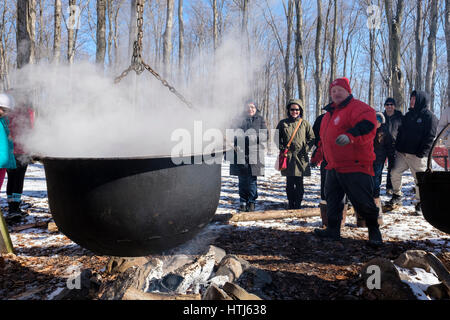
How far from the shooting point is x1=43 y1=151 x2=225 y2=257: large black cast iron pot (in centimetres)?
160

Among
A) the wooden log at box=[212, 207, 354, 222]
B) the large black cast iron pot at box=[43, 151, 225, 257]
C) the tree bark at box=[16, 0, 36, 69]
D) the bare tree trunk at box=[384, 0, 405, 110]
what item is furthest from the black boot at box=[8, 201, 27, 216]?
the bare tree trunk at box=[384, 0, 405, 110]

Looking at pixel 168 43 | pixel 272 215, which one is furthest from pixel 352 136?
pixel 168 43

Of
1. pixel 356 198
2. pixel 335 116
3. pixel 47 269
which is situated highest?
pixel 335 116

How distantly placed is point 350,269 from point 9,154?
179 inches

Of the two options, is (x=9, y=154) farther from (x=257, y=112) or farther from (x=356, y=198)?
(x=356, y=198)

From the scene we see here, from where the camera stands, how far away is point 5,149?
12.2 ft

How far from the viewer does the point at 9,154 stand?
3770mm

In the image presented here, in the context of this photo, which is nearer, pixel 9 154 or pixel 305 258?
pixel 305 258

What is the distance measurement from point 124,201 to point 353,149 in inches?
96.1

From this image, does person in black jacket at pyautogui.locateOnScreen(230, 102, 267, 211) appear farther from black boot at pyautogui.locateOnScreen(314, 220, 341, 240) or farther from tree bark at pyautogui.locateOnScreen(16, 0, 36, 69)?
tree bark at pyautogui.locateOnScreen(16, 0, 36, 69)

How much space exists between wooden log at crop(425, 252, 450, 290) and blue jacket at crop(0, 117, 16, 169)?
503cm
